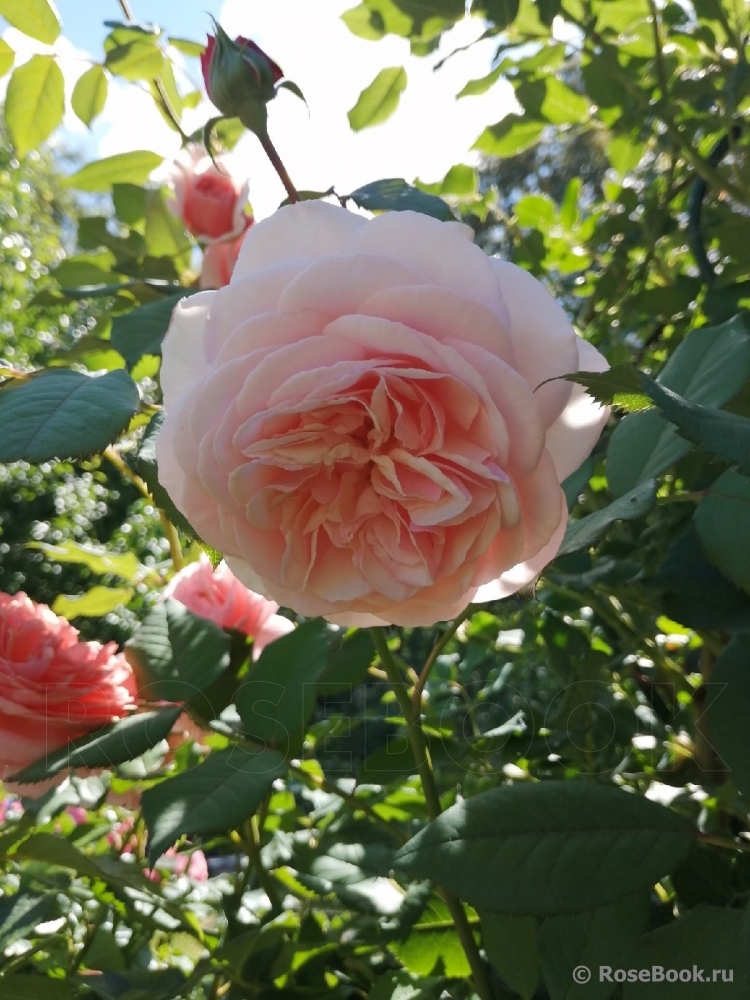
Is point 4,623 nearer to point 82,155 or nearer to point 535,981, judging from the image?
point 535,981

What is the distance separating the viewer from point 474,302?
24 centimetres

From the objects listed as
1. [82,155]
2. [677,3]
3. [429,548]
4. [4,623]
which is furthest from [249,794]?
[82,155]

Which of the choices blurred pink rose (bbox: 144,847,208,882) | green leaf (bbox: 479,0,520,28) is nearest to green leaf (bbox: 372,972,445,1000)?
blurred pink rose (bbox: 144,847,208,882)

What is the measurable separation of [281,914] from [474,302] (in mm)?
405

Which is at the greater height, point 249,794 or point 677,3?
point 677,3

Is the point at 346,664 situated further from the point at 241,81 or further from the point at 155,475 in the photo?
the point at 241,81

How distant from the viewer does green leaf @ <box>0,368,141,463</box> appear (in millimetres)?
271

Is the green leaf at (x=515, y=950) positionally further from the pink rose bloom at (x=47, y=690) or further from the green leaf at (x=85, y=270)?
the green leaf at (x=85, y=270)

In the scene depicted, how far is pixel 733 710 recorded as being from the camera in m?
0.32

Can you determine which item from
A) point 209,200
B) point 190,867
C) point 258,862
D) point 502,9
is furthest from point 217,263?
point 190,867

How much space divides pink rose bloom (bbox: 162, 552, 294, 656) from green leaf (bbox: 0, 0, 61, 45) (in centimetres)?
40

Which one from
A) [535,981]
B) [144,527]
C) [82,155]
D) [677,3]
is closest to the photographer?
[535,981]

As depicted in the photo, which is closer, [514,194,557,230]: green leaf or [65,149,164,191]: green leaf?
[65,149,164,191]: green leaf

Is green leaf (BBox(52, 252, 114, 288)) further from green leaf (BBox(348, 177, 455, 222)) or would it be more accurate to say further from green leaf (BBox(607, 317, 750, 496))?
green leaf (BBox(607, 317, 750, 496))
